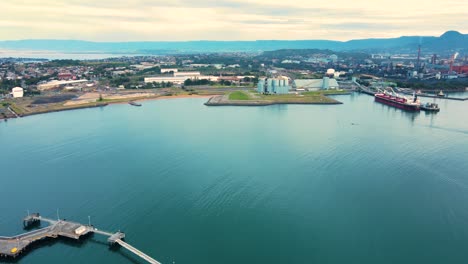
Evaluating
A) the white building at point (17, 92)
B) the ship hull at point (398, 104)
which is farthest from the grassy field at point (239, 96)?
the white building at point (17, 92)

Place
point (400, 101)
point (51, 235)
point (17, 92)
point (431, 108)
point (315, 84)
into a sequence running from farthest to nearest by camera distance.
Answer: point (315, 84), point (17, 92), point (400, 101), point (431, 108), point (51, 235)

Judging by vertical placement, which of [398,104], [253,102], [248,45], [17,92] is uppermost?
[248,45]

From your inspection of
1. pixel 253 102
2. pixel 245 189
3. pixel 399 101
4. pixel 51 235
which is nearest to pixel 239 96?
pixel 253 102

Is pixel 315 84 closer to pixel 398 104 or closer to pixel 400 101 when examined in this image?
pixel 400 101

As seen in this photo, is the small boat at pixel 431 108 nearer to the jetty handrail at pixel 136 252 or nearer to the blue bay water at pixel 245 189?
the blue bay water at pixel 245 189

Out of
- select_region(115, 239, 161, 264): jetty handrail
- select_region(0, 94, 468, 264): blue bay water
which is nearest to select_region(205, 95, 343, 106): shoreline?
select_region(0, 94, 468, 264): blue bay water
